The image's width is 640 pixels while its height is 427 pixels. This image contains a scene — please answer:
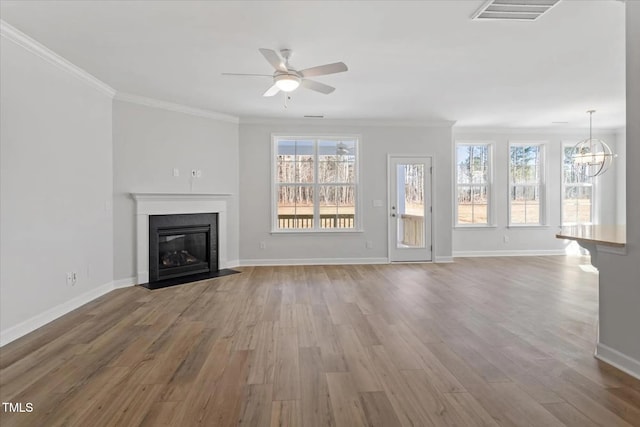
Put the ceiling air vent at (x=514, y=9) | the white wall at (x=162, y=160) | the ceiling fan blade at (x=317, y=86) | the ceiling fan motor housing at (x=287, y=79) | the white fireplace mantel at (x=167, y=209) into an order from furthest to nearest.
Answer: the white fireplace mantel at (x=167, y=209)
the white wall at (x=162, y=160)
the ceiling fan blade at (x=317, y=86)
the ceiling fan motor housing at (x=287, y=79)
the ceiling air vent at (x=514, y=9)

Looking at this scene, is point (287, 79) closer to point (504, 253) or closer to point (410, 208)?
point (410, 208)

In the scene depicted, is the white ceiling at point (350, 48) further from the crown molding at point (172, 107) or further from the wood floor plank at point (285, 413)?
the wood floor plank at point (285, 413)

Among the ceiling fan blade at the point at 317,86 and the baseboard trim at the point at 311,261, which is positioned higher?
the ceiling fan blade at the point at 317,86

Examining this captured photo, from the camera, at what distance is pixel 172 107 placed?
17.3 feet

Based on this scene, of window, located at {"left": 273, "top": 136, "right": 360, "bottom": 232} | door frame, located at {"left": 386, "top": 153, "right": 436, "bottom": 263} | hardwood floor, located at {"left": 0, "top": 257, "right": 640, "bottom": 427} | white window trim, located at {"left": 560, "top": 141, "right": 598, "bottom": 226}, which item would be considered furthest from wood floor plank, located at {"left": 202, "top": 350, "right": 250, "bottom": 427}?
white window trim, located at {"left": 560, "top": 141, "right": 598, "bottom": 226}

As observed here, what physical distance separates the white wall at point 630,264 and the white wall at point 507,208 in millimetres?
4888

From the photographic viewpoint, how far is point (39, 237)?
3221 mm

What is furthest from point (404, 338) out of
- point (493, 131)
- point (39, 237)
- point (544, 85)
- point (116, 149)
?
point (493, 131)

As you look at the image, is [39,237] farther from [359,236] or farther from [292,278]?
[359,236]

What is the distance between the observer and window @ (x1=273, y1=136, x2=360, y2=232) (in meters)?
6.42

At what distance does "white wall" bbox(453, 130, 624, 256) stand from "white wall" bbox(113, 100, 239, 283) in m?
4.79

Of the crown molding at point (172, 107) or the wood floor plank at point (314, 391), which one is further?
the crown molding at point (172, 107)

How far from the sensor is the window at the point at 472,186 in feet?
23.9

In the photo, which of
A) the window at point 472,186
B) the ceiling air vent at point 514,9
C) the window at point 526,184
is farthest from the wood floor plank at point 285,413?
the window at point 526,184
